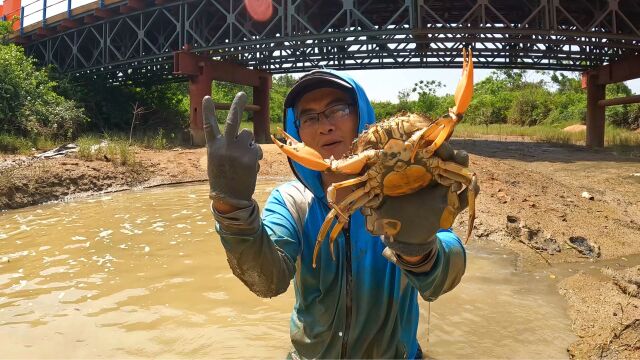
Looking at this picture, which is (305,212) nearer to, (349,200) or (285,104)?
(349,200)

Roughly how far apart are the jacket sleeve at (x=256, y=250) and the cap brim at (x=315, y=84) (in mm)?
630

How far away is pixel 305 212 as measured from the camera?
2059 millimetres

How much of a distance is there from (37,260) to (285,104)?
16.2ft

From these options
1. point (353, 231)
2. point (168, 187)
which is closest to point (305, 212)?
point (353, 231)

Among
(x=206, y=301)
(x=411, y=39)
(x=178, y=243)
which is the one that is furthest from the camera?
(x=411, y=39)

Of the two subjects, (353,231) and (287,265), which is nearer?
(287,265)

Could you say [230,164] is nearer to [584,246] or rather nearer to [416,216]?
[416,216]

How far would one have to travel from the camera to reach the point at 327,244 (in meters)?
1.97

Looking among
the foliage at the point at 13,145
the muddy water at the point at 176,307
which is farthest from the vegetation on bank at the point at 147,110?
the muddy water at the point at 176,307

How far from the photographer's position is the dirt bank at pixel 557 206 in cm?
375

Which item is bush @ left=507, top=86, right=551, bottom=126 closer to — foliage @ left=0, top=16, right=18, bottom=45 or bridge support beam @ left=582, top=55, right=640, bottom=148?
bridge support beam @ left=582, top=55, right=640, bottom=148

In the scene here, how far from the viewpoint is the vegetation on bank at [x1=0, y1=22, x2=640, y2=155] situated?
14651mm

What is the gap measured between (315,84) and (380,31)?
12806 mm

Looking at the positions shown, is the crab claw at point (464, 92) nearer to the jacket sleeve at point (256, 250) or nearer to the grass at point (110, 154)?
the jacket sleeve at point (256, 250)
